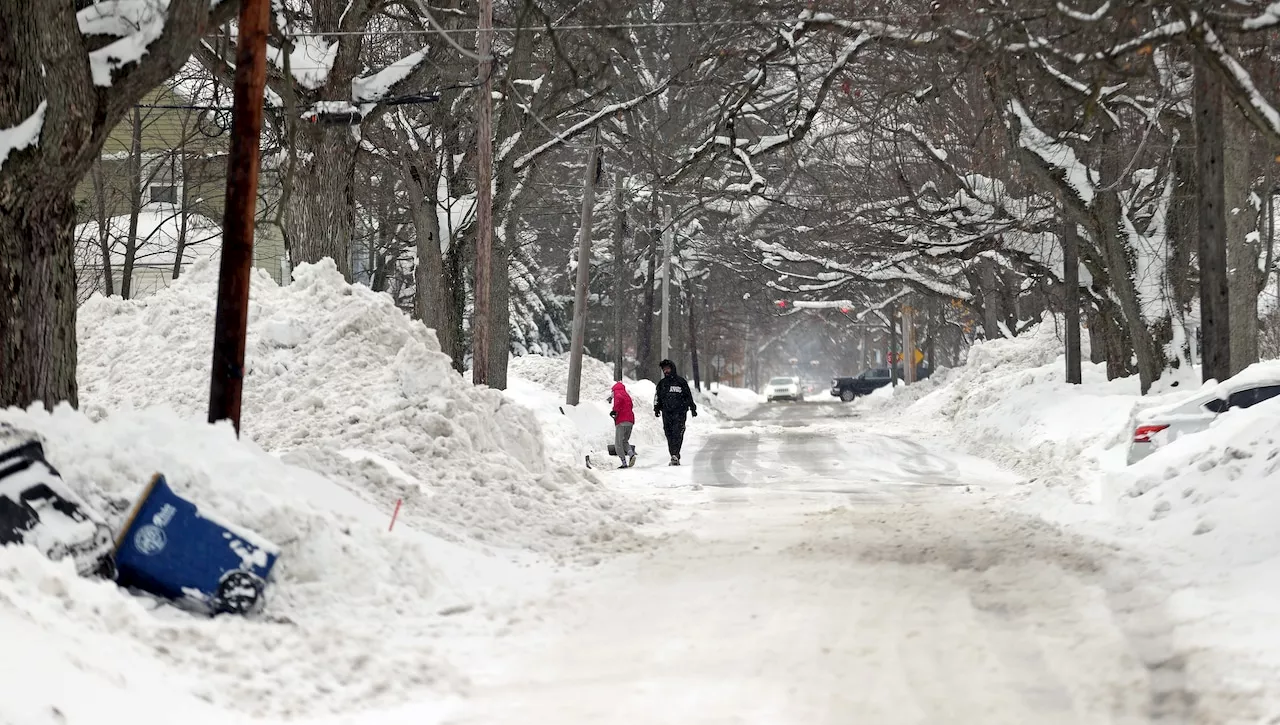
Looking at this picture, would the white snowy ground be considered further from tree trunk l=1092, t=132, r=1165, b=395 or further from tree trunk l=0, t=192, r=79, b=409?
tree trunk l=1092, t=132, r=1165, b=395

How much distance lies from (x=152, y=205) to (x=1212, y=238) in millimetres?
32559

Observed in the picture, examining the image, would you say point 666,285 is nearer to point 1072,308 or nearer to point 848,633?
point 1072,308

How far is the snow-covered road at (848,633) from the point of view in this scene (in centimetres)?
602

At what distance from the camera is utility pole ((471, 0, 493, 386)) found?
797 inches

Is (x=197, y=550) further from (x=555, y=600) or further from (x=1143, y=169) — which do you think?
(x=1143, y=169)

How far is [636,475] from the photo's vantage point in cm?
2005

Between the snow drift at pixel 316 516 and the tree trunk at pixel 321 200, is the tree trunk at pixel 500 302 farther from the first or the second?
the snow drift at pixel 316 516

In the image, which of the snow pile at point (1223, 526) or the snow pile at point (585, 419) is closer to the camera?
the snow pile at point (1223, 526)

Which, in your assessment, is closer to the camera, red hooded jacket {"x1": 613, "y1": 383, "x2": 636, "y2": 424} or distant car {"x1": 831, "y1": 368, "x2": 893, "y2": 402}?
red hooded jacket {"x1": 613, "y1": 383, "x2": 636, "y2": 424}

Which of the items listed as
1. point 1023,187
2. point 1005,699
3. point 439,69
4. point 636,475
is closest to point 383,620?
point 1005,699

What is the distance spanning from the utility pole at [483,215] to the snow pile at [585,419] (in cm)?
200

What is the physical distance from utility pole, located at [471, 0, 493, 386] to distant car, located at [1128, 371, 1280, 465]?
968cm

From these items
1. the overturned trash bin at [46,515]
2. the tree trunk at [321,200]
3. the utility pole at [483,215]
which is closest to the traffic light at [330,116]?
the tree trunk at [321,200]

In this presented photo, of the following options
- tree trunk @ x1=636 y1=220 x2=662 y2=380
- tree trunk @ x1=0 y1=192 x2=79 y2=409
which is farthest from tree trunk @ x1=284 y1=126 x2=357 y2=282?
tree trunk @ x1=636 y1=220 x2=662 y2=380
